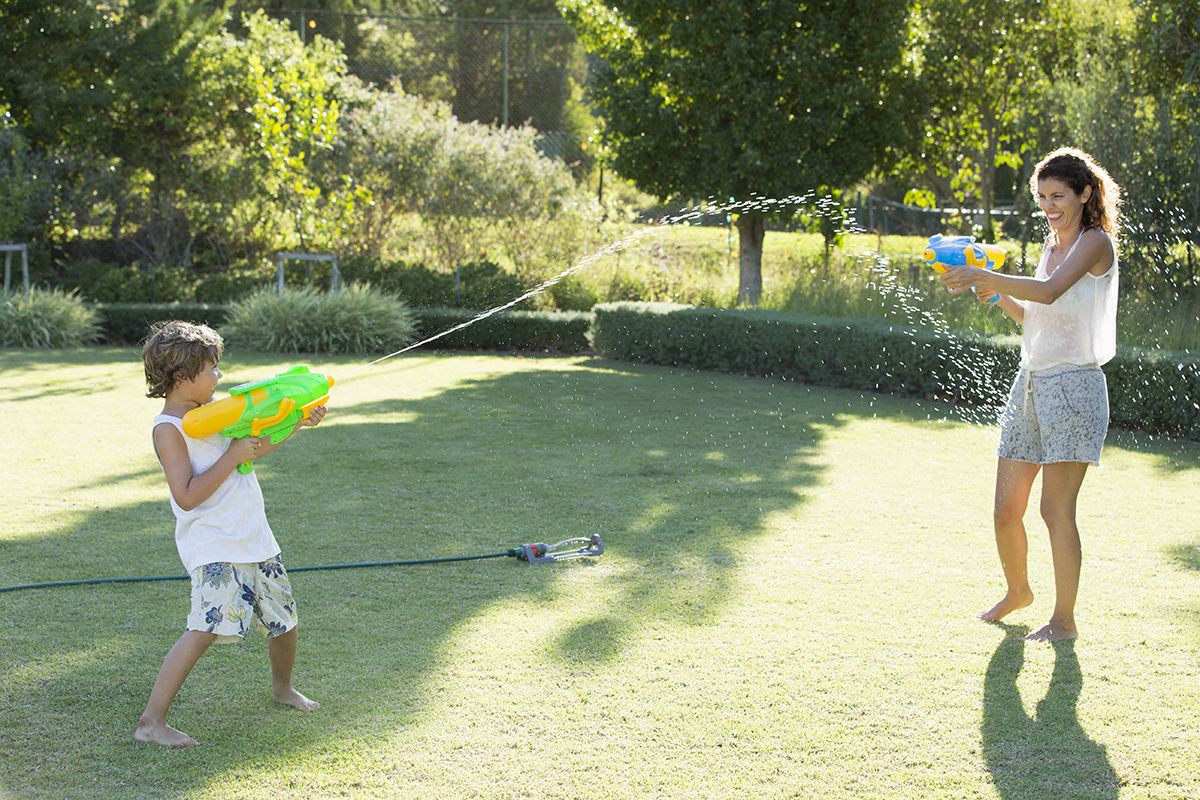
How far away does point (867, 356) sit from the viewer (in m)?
8.97

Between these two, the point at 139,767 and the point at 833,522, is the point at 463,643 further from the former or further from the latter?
the point at 833,522

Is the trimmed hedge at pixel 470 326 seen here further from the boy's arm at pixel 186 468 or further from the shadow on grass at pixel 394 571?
the boy's arm at pixel 186 468

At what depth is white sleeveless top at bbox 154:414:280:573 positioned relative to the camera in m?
2.53

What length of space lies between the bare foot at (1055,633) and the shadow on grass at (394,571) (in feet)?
3.32

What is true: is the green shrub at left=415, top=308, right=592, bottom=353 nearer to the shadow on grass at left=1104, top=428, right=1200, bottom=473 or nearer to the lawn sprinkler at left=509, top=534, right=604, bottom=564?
the shadow on grass at left=1104, top=428, right=1200, bottom=473

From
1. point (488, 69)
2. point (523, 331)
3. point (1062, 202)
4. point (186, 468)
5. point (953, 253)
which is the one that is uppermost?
point (488, 69)

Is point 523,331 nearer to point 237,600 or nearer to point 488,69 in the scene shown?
point 237,600

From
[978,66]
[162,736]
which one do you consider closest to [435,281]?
[978,66]

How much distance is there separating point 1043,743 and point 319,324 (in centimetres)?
1050

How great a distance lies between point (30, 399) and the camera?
8195 mm

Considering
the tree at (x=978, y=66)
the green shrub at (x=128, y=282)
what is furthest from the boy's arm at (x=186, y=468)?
the green shrub at (x=128, y=282)

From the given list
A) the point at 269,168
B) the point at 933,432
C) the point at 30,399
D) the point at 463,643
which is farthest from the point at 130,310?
the point at 463,643

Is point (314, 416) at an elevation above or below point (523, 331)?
above

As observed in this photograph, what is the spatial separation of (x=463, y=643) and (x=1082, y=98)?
10.4 m
